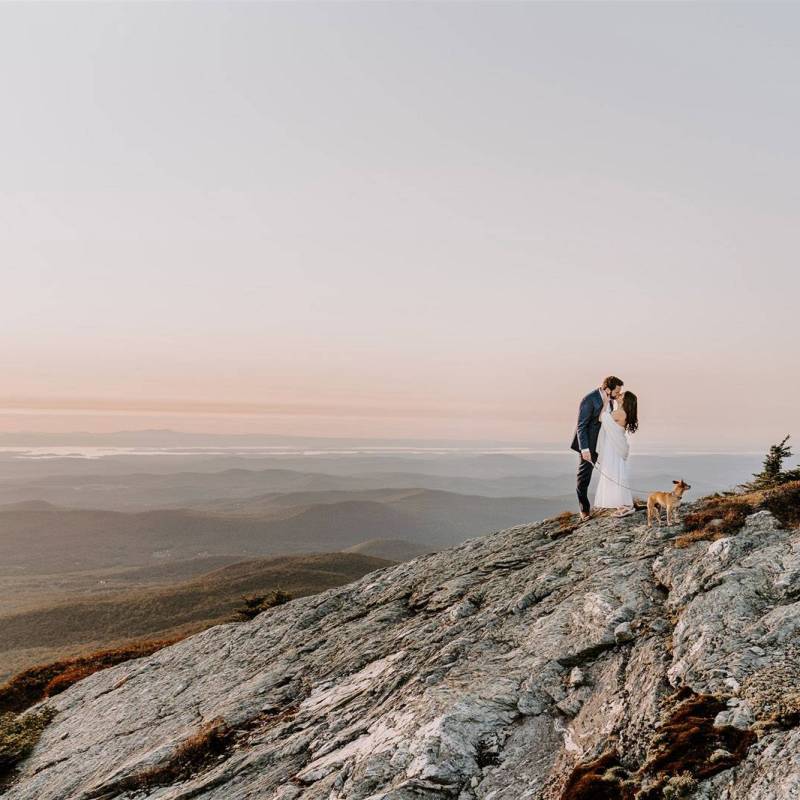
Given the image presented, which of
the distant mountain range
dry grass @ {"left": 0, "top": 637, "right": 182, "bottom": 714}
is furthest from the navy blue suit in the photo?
the distant mountain range

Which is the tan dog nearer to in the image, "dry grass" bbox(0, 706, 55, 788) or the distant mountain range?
"dry grass" bbox(0, 706, 55, 788)

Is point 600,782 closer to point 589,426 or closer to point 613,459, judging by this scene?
point 613,459

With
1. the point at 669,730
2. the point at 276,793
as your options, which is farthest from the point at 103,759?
the point at 669,730

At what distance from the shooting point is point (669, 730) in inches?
291

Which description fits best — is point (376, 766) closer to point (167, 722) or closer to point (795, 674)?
point (795, 674)

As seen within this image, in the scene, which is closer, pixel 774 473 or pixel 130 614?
pixel 774 473

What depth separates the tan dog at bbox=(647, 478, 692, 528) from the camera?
15.1 m

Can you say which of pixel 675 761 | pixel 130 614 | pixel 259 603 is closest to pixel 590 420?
pixel 675 761

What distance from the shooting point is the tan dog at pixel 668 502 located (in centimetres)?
1509

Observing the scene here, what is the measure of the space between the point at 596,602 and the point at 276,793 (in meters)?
8.12

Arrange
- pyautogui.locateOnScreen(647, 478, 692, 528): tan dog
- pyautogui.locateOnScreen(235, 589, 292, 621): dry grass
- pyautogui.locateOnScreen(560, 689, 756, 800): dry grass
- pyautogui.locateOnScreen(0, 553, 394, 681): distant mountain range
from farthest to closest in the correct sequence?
pyautogui.locateOnScreen(0, 553, 394, 681): distant mountain range < pyautogui.locateOnScreen(235, 589, 292, 621): dry grass < pyautogui.locateOnScreen(647, 478, 692, 528): tan dog < pyautogui.locateOnScreen(560, 689, 756, 800): dry grass

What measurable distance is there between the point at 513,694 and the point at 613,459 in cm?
940

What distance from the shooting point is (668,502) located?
1509cm

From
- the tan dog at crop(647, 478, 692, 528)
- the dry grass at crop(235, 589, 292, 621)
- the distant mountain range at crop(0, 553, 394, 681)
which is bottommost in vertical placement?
the distant mountain range at crop(0, 553, 394, 681)
